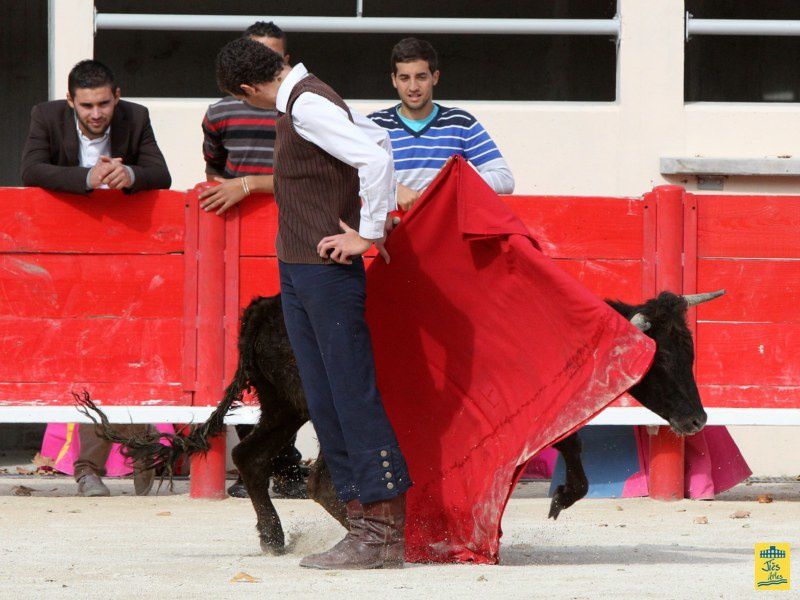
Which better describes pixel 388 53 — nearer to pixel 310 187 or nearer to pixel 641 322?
pixel 641 322

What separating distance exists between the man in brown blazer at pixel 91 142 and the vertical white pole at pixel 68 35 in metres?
1.41

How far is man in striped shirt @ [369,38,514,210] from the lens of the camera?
20.1 ft

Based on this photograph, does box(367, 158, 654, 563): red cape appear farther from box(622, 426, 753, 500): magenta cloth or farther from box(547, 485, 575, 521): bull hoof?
box(622, 426, 753, 500): magenta cloth

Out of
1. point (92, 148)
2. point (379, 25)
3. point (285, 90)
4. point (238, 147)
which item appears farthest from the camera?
point (379, 25)

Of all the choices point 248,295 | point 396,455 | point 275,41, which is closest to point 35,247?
point 248,295

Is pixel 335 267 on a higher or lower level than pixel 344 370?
higher

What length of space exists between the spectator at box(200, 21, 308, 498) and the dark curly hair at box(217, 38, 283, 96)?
195 cm

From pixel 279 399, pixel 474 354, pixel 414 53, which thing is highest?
pixel 414 53

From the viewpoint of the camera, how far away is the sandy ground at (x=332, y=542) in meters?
4.04

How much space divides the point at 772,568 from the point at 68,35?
17.1 ft

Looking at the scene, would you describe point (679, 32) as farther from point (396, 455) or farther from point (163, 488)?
point (396, 455)

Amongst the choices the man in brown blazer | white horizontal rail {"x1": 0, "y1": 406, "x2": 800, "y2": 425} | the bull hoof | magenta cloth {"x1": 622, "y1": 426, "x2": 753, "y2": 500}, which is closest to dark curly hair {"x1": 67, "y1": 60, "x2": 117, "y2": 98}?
the man in brown blazer

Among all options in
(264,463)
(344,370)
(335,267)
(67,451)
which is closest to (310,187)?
(335,267)

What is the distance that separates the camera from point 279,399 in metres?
5.13
